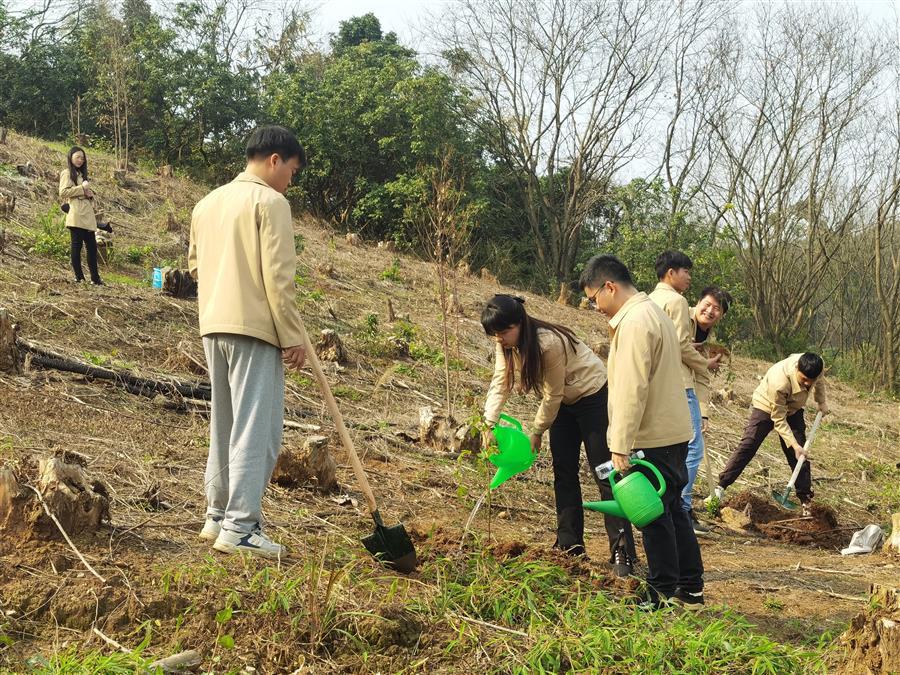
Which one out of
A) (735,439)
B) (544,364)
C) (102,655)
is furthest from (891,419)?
(102,655)

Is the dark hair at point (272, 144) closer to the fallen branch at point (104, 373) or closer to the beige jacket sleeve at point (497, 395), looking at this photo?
the beige jacket sleeve at point (497, 395)

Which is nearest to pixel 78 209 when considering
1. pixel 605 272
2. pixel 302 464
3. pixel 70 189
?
pixel 70 189

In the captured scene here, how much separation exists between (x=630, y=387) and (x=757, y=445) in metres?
3.72

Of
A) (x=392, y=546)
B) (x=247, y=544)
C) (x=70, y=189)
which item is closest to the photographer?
(x=247, y=544)

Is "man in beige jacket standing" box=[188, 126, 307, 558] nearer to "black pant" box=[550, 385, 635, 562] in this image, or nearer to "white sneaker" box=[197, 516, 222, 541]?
"white sneaker" box=[197, 516, 222, 541]

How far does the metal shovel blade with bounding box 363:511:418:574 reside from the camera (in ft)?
12.0

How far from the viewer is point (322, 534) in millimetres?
4293

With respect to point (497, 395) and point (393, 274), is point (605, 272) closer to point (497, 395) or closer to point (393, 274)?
point (497, 395)


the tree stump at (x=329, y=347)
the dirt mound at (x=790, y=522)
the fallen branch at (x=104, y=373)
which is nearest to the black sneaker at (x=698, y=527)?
the dirt mound at (x=790, y=522)

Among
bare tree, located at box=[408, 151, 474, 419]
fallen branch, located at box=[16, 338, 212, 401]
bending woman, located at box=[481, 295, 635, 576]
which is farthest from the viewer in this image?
bare tree, located at box=[408, 151, 474, 419]

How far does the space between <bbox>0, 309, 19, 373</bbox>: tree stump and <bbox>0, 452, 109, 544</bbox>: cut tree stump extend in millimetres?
2836

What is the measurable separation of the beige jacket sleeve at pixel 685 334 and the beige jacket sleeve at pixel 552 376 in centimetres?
142

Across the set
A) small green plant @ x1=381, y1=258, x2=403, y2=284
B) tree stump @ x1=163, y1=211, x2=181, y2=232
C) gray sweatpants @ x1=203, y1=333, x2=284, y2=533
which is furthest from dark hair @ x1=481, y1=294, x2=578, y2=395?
small green plant @ x1=381, y1=258, x2=403, y2=284

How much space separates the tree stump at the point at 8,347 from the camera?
593 centimetres
